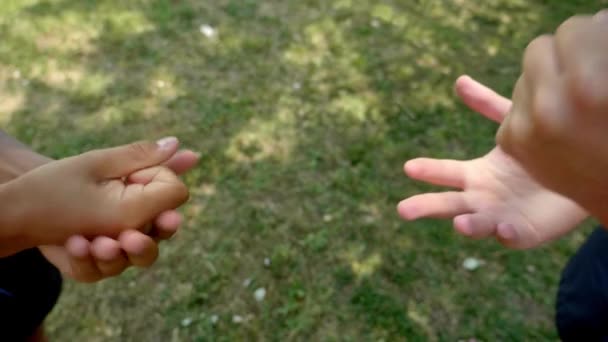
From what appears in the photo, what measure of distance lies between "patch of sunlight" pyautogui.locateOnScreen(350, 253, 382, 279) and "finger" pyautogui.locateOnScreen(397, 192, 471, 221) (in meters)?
1.23

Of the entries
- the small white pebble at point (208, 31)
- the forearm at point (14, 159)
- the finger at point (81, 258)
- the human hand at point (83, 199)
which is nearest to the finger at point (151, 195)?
the human hand at point (83, 199)

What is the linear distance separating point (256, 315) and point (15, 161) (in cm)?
123

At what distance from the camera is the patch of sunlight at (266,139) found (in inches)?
110

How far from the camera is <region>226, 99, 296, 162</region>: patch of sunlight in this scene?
9.14 ft

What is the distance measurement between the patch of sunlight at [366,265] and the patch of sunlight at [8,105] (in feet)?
6.54

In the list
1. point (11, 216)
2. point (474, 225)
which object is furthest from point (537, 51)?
point (11, 216)

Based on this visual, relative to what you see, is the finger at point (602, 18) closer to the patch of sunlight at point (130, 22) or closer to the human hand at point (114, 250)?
the human hand at point (114, 250)

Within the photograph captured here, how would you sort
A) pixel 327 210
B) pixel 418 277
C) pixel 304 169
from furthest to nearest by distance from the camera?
pixel 304 169
pixel 327 210
pixel 418 277

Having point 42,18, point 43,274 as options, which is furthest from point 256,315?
point 42,18

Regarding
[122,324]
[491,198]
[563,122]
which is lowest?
[122,324]

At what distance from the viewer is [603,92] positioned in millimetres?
630

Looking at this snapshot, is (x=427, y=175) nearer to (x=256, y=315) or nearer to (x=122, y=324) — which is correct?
(x=256, y=315)

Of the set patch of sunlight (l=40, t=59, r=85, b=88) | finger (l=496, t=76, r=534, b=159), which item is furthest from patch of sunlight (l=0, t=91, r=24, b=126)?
finger (l=496, t=76, r=534, b=159)

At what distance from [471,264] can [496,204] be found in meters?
1.29
